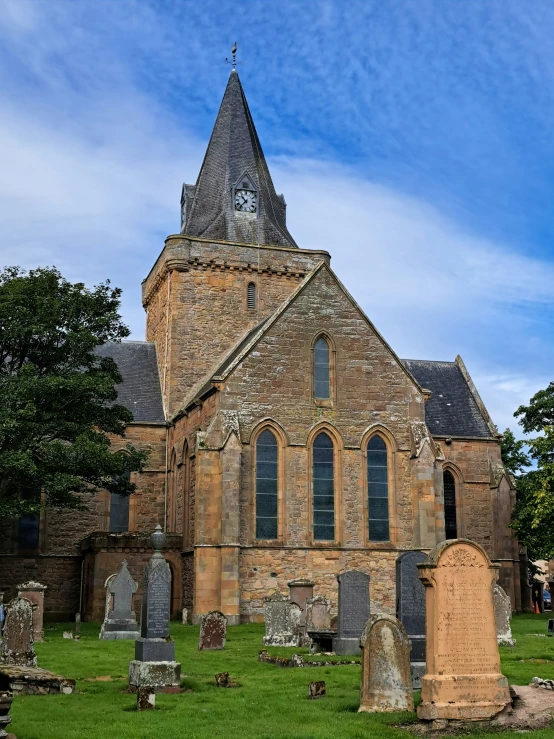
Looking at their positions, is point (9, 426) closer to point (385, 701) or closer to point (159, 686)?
point (159, 686)

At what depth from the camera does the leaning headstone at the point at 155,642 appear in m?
15.4

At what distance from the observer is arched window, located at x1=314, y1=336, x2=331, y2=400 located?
3244 cm

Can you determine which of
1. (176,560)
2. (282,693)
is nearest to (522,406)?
(176,560)

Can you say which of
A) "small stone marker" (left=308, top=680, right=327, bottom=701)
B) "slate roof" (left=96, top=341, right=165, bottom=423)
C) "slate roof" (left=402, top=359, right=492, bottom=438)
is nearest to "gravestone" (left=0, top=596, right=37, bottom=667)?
"small stone marker" (left=308, top=680, right=327, bottom=701)

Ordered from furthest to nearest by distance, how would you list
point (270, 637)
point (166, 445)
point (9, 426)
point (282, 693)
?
point (166, 445) < point (9, 426) < point (270, 637) < point (282, 693)

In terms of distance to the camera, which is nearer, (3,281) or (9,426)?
(9,426)

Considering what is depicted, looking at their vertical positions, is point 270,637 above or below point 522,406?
below

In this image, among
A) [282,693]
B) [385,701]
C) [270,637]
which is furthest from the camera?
[270,637]

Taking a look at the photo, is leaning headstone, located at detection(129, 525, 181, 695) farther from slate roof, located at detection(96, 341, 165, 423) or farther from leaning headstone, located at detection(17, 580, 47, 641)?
slate roof, located at detection(96, 341, 165, 423)

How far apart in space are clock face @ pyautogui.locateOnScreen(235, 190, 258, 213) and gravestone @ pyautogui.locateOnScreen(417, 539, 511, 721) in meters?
33.2

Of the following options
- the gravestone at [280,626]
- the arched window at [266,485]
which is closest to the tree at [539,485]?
the arched window at [266,485]

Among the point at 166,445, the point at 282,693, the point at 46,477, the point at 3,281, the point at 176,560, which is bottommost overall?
the point at 282,693

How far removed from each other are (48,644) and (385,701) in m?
12.3

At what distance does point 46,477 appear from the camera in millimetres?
26281
